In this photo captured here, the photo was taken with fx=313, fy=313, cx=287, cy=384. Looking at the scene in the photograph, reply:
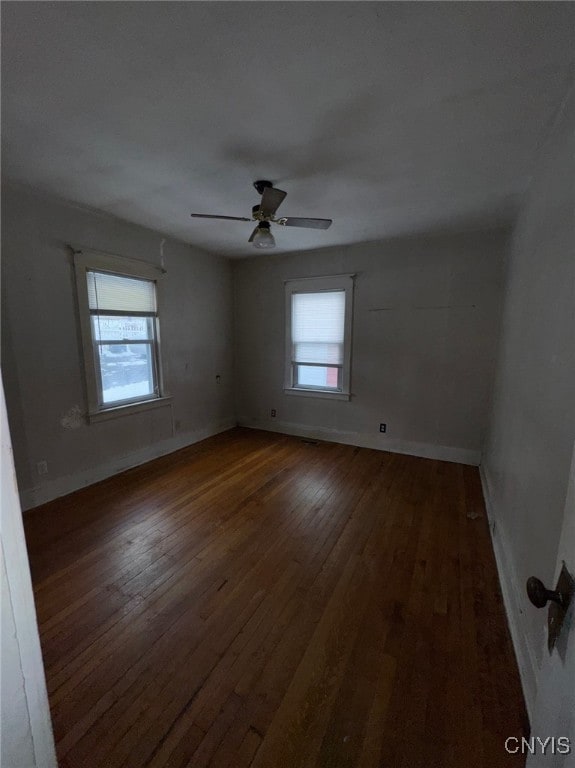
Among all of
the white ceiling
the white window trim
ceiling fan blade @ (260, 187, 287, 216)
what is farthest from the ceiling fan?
the white window trim


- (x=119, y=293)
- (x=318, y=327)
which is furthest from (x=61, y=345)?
(x=318, y=327)

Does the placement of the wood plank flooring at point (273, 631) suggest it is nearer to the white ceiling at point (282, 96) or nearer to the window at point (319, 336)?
the window at point (319, 336)

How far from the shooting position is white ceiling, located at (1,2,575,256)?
116 cm

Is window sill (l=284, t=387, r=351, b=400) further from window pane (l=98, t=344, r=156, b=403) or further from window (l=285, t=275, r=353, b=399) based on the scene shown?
window pane (l=98, t=344, r=156, b=403)

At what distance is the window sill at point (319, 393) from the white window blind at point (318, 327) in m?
0.41

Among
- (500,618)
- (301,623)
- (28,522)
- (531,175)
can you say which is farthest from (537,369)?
(28,522)

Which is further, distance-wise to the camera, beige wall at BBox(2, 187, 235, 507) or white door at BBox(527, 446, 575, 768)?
beige wall at BBox(2, 187, 235, 507)

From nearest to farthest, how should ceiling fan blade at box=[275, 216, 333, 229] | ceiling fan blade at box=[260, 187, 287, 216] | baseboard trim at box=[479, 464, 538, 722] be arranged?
baseboard trim at box=[479, 464, 538, 722] < ceiling fan blade at box=[260, 187, 287, 216] < ceiling fan blade at box=[275, 216, 333, 229]

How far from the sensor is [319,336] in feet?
14.3

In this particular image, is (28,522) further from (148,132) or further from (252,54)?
(252,54)

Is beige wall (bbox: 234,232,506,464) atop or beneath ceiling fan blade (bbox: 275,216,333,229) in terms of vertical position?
beneath

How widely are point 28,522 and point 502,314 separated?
4650 millimetres

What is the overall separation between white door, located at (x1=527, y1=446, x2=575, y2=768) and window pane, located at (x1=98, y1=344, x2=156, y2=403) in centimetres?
357

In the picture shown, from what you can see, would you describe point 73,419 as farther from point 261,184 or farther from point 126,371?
point 261,184
